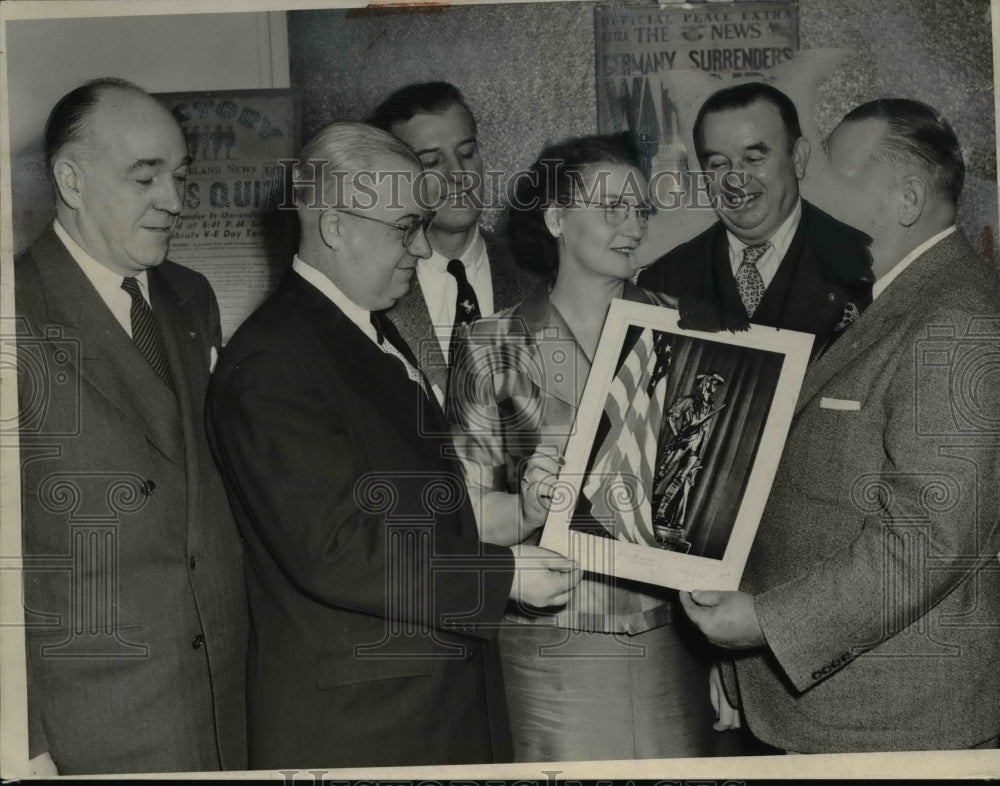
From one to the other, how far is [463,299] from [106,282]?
0.89 meters

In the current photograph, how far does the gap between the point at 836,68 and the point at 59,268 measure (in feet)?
6.67

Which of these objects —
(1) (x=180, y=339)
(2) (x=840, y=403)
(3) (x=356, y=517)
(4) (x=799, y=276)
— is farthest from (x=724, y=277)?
(1) (x=180, y=339)

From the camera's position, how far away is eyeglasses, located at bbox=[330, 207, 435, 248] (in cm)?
243

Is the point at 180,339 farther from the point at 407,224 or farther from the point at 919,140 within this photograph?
the point at 919,140

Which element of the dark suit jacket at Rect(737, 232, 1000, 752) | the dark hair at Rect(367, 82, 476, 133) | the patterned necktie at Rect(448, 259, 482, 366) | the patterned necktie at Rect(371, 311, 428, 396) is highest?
the dark hair at Rect(367, 82, 476, 133)

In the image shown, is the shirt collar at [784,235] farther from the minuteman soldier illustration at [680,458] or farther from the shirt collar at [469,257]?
the shirt collar at [469,257]

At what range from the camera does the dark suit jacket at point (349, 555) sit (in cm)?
236

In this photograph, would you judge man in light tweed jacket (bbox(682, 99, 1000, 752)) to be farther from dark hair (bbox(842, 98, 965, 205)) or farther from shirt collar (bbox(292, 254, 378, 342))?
shirt collar (bbox(292, 254, 378, 342))

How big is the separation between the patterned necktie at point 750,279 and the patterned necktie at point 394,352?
2.74 ft

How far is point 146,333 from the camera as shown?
2.46m

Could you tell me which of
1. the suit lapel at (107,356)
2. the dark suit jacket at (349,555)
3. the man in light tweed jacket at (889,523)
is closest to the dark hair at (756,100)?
the man in light tweed jacket at (889,523)

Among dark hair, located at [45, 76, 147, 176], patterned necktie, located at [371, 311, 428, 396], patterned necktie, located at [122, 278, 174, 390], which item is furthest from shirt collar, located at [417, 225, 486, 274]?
dark hair, located at [45, 76, 147, 176]

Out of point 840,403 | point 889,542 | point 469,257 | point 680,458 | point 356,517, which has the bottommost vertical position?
point 889,542

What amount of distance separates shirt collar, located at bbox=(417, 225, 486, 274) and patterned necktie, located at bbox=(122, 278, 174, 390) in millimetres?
689
